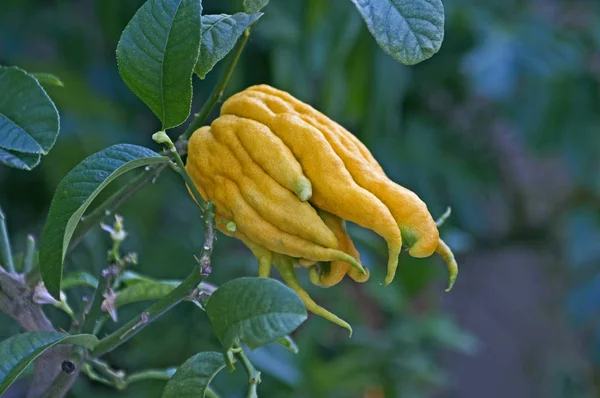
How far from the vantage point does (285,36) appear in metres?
1.22

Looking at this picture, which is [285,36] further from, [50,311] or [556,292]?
[556,292]

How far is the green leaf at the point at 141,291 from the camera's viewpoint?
500mm

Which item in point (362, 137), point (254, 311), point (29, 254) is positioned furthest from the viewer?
point (362, 137)

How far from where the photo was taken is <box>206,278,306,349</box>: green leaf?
1.14 feet

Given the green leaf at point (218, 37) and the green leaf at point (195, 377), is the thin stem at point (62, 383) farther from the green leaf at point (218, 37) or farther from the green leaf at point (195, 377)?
the green leaf at point (218, 37)

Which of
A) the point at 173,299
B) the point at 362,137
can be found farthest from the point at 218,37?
the point at 362,137

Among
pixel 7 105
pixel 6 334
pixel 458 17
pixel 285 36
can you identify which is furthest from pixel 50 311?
pixel 458 17

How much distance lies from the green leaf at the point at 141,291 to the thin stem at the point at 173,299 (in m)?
0.08

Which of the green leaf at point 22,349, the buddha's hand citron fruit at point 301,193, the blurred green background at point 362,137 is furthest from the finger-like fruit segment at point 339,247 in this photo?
the blurred green background at point 362,137

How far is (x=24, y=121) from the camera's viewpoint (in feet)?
1.37

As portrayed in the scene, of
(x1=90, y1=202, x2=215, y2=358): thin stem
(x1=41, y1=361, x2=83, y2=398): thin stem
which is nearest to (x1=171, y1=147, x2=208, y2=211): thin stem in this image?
(x1=90, y1=202, x2=215, y2=358): thin stem

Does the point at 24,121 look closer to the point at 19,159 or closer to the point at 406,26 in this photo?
the point at 19,159

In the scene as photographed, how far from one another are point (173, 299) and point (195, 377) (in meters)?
0.04

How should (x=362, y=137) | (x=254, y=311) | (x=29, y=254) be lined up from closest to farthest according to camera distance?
(x=254, y=311)
(x=29, y=254)
(x=362, y=137)
